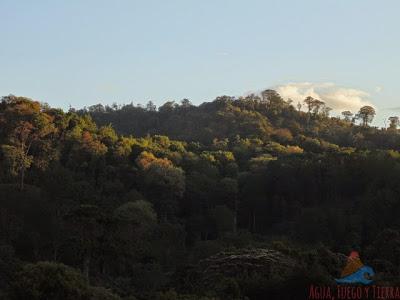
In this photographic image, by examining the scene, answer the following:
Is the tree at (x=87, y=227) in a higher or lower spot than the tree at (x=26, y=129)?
lower

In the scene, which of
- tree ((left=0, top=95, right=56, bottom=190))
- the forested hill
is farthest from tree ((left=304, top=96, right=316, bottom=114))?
tree ((left=0, top=95, right=56, bottom=190))

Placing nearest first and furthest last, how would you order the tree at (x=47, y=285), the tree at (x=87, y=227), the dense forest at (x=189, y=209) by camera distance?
the tree at (x=47, y=285) < the dense forest at (x=189, y=209) < the tree at (x=87, y=227)

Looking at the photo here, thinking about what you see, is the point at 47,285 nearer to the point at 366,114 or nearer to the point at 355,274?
the point at 355,274

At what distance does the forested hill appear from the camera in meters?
92.9

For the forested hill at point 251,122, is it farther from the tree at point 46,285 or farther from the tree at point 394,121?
the tree at point 46,285

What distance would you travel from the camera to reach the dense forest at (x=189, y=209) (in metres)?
27.7

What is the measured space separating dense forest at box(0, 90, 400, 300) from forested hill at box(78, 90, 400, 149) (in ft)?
2.06

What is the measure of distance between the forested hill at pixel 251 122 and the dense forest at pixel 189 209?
24.8 inches

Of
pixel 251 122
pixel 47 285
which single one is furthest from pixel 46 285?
pixel 251 122

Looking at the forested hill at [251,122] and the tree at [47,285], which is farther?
the forested hill at [251,122]

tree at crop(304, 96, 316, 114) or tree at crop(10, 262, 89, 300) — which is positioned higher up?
tree at crop(304, 96, 316, 114)

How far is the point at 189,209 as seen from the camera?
2717 inches

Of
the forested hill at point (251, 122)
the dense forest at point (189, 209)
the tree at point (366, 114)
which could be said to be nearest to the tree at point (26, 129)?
the dense forest at point (189, 209)

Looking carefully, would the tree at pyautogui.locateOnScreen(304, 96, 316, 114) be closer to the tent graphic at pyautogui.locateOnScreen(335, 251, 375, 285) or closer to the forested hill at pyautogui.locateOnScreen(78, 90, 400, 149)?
the forested hill at pyautogui.locateOnScreen(78, 90, 400, 149)
